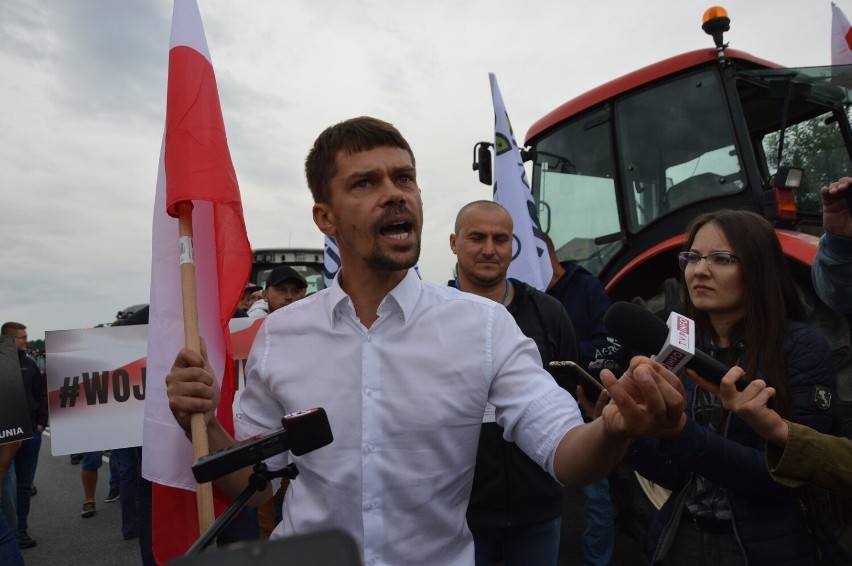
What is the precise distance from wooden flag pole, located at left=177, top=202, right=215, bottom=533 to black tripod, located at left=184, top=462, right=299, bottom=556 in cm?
34

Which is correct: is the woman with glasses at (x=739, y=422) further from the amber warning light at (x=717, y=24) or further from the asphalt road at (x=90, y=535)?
the asphalt road at (x=90, y=535)

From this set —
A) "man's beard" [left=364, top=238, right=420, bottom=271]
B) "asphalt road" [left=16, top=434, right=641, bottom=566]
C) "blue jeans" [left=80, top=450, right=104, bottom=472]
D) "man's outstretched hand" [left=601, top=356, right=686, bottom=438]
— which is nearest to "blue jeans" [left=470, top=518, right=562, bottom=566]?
"man's beard" [left=364, top=238, right=420, bottom=271]

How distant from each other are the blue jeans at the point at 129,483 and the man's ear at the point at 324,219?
3.10m

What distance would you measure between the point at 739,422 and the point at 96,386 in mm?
3828

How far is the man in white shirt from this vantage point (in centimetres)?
149

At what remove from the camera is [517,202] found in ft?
15.3

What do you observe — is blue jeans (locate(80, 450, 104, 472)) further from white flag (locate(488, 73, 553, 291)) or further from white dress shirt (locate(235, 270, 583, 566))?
white dress shirt (locate(235, 270, 583, 566))

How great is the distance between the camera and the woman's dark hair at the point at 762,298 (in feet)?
6.22

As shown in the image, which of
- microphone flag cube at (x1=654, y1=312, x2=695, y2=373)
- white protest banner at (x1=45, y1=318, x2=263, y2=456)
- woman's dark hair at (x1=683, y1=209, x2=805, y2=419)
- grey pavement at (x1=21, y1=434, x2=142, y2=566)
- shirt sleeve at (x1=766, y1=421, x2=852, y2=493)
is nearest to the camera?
microphone flag cube at (x1=654, y1=312, x2=695, y2=373)

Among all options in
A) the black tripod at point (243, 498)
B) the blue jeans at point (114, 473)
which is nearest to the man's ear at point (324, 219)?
the black tripod at point (243, 498)

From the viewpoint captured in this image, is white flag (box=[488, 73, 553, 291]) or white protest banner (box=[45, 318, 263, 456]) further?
white flag (box=[488, 73, 553, 291])

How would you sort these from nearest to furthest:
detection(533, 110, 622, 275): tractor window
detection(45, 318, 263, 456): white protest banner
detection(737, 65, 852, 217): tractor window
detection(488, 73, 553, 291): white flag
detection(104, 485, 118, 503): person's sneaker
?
detection(737, 65, 852, 217): tractor window
detection(45, 318, 263, 456): white protest banner
detection(488, 73, 553, 291): white flag
detection(533, 110, 622, 275): tractor window
detection(104, 485, 118, 503): person's sneaker

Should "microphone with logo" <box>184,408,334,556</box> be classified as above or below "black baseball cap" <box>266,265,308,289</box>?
below

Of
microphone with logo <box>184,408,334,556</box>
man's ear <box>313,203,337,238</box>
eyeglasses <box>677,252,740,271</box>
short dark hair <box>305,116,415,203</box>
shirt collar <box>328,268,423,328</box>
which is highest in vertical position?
short dark hair <box>305,116,415,203</box>
